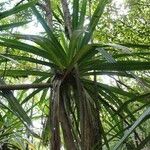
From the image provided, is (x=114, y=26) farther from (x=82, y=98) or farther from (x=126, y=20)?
(x=82, y=98)

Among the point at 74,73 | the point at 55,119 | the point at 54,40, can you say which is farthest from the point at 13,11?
the point at 55,119

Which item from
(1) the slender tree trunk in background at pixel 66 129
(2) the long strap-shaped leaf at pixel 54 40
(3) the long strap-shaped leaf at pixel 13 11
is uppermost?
(3) the long strap-shaped leaf at pixel 13 11

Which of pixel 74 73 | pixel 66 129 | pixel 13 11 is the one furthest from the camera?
pixel 74 73

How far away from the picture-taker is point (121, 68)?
2.04 metres

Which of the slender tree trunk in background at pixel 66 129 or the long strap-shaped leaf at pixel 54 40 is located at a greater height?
the long strap-shaped leaf at pixel 54 40

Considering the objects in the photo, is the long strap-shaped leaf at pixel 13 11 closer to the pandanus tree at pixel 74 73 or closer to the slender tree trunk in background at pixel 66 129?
the pandanus tree at pixel 74 73

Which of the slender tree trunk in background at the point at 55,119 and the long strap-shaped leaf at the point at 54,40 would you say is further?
the long strap-shaped leaf at the point at 54,40

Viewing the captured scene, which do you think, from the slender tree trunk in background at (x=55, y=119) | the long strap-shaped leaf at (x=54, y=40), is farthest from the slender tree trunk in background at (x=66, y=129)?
the long strap-shaped leaf at (x=54, y=40)

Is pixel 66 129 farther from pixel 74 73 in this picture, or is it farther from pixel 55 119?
pixel 74 73

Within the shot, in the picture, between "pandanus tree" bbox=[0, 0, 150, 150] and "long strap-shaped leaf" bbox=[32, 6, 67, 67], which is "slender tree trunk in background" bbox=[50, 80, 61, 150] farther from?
"long strap-shaped leaf" bbox=[32, 6, 67, 67]

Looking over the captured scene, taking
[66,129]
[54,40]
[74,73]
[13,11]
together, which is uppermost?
[13,11]

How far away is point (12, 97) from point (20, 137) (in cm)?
159

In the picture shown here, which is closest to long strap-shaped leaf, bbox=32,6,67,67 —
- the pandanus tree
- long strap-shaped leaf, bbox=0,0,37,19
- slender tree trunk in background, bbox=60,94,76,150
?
the pandanus tree

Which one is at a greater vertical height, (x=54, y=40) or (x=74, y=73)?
(x=54, y=40)
